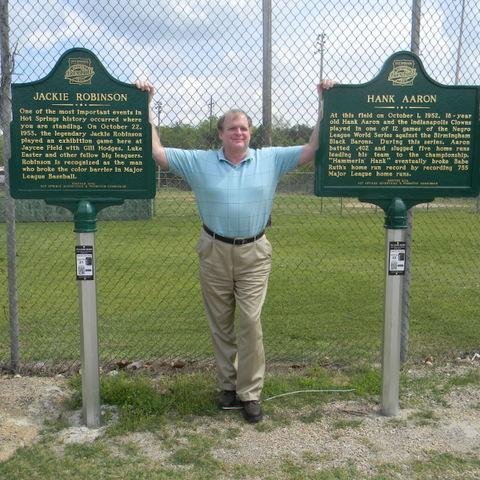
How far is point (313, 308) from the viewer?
736 cm

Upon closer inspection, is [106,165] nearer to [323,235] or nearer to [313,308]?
[313,308]

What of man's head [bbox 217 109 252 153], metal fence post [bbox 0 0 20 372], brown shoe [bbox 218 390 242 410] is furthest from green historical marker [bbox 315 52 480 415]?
metal fence post [bbox 0 0 20 372]

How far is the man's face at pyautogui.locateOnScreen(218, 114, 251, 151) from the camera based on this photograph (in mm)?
3795

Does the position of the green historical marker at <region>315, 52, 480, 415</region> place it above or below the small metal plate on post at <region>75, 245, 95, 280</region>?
above

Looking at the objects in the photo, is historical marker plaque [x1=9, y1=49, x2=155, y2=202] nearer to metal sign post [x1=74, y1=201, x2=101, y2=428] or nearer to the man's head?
metal sign post [x1=74, y1=201, x2=101, y2=428]

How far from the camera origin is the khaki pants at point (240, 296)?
13.1 feet

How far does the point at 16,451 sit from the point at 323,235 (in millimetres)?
11305

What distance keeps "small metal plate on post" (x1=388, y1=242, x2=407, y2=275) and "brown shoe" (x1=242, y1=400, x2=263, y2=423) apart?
4.20 ft

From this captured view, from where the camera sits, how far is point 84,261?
3865mm

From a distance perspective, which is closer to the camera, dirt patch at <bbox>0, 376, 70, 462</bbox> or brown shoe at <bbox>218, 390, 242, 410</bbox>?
dirt patch at <bbox>0, 376, 70, 462</bbox>

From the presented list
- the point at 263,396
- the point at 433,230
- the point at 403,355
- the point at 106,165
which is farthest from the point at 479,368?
the point at 433,230

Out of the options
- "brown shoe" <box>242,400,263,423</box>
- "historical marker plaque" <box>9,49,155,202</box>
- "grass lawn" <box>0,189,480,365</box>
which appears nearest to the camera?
"historical marker plaque" <box>9,49,155,202</box>

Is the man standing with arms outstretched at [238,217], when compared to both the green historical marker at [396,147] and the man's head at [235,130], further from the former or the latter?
the green historical marker at [396,147]

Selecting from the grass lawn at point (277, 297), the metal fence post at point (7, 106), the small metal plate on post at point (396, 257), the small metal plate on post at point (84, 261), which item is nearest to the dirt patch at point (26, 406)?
the grass lawn at point (277, 297)
